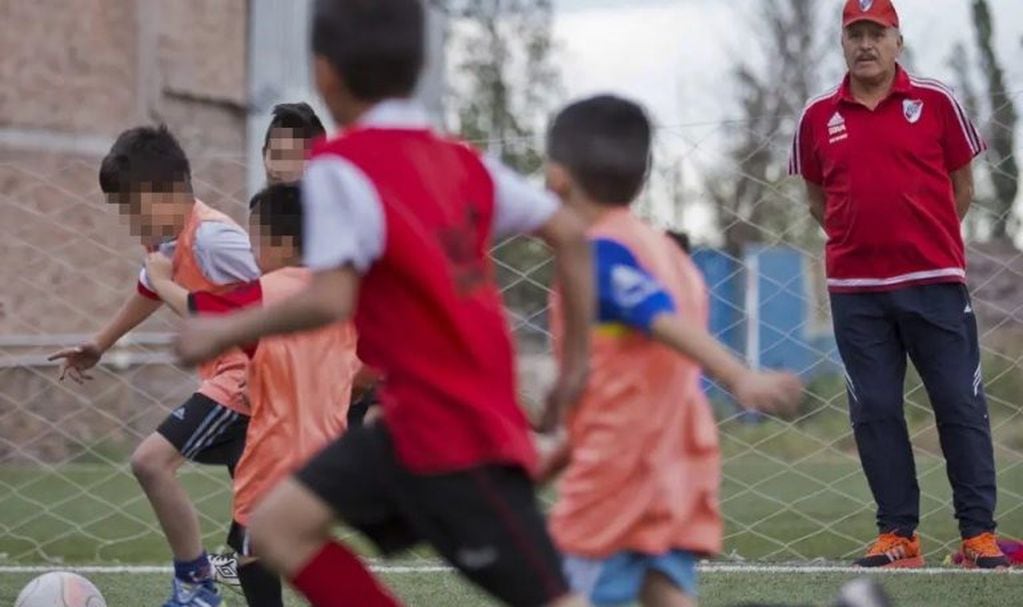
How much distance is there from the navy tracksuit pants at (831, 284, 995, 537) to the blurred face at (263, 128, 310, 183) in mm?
1814

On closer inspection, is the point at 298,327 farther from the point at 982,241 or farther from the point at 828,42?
the point at 828,42

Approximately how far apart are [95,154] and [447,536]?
1206 cm

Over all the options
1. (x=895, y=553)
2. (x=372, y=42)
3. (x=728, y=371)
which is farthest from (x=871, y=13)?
(x=372, y=42)

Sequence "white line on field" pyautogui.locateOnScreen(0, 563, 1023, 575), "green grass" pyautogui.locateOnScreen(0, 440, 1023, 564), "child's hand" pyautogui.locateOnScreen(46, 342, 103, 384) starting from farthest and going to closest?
"green grass" pyautogui.locateOnScreen(0, 440, 1023, 564) < "white line on field" pyautogui.locateOnScreen(0, 563, 1023, 575) < "child's hand" pyautogui.locateOnScreen(46, 342, 103, 384)

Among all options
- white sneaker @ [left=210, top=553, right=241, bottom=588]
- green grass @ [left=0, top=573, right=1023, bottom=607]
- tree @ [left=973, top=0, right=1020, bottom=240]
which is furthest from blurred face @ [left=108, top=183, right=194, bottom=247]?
tree @ [left=973, top=0, right=1020, bottom=240]

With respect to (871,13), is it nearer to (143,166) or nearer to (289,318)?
(143,166)

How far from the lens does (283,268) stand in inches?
191

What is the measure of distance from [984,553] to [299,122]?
2.43m

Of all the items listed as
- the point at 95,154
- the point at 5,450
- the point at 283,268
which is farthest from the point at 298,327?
the point at 95,154

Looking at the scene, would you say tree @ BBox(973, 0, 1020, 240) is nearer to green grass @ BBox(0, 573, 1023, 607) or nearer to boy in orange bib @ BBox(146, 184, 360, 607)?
green grass @ BBox(0, 573, 1023, 607)

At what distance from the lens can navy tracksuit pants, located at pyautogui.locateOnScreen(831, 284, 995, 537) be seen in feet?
20.3

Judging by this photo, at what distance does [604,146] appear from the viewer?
3.69 metres

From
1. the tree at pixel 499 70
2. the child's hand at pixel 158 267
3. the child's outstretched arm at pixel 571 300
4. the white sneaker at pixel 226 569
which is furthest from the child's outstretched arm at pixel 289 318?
the tree at pixel 499 70

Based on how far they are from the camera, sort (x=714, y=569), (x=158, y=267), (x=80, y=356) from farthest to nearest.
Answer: (x=714, y=569)
(x=80, y=356)
(x=158, y=267)
